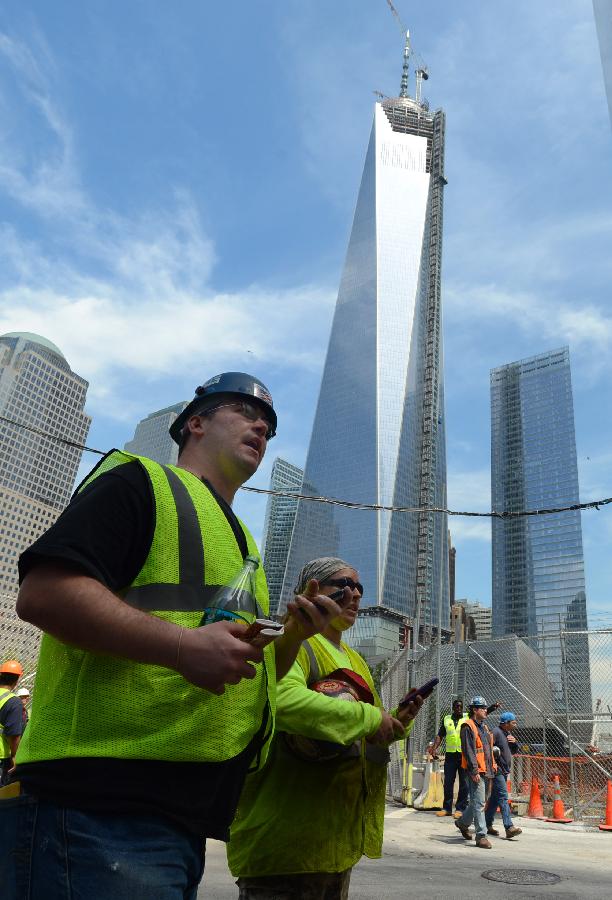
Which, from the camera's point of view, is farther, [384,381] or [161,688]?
[384,381]

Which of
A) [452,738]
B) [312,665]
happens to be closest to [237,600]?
[312,665]

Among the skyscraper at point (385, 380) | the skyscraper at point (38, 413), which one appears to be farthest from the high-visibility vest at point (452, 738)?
the skyscraper at point (38, 413)

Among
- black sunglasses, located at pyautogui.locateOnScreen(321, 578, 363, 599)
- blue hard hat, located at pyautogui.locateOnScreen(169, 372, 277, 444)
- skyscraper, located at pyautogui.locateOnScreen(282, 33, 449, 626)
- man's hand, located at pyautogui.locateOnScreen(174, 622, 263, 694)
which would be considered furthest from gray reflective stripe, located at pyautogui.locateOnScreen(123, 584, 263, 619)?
skyscraper, located at pyautogui.locateOnScreen(282, 33, 449, 626)

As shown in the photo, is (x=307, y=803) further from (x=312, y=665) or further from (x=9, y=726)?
(x=9, y=726)

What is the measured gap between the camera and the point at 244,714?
63.5 inches

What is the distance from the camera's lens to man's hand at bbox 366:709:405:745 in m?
2.57

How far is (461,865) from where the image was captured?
22.0ft

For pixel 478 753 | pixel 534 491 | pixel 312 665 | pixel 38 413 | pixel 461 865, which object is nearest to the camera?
pixel 312 665

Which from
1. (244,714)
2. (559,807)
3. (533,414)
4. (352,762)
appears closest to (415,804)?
(559,807)

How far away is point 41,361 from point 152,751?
175408 mm

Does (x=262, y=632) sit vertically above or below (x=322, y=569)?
below

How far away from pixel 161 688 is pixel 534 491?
165883 millimetres

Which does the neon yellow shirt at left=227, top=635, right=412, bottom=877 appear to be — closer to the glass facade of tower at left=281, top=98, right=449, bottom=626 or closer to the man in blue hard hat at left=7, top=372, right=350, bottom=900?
the man in blue hard hat at left=7, top=372, right=350, bottom=900

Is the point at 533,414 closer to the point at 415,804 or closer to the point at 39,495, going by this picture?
the point at 39,495
